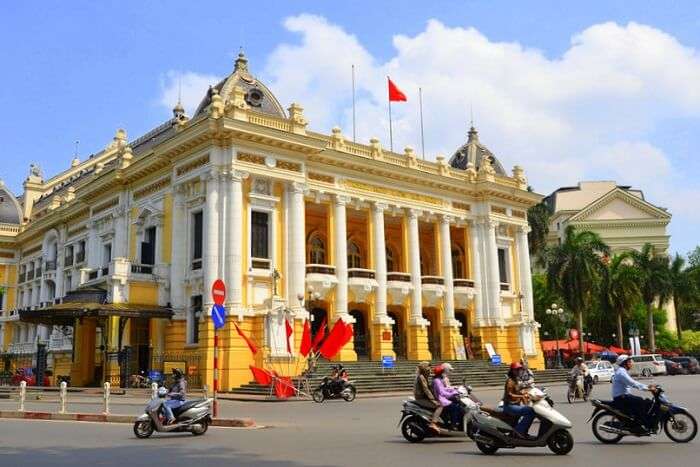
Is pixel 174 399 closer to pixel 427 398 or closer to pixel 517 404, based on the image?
pixel 427 398

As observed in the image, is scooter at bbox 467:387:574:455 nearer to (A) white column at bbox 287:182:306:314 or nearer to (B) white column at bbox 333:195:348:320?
(A) white column at bbox 287:182:306:314

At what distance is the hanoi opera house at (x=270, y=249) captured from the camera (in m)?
30.1

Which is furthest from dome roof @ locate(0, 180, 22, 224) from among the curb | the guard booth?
the curb

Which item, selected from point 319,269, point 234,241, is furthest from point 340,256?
point 234,241

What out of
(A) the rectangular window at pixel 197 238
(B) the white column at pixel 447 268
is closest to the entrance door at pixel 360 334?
(B) the white column at pixel 447 268

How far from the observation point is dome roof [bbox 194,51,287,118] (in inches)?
1437

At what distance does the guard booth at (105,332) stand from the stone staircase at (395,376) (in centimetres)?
602

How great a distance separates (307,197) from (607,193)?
51257 millimetres

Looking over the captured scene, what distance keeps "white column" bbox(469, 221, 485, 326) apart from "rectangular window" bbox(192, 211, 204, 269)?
17.3 m

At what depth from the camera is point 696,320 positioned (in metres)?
73.6

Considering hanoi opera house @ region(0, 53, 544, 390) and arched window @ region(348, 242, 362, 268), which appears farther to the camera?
arched window @ region(348, 242, 362, 268)

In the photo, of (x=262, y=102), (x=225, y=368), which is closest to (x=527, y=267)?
(x=262, y=102)

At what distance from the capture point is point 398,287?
120 ft

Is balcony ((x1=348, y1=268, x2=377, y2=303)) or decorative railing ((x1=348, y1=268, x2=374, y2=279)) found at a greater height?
decorative railing ((x1=348, y1=268, x2=374, y2=279))
